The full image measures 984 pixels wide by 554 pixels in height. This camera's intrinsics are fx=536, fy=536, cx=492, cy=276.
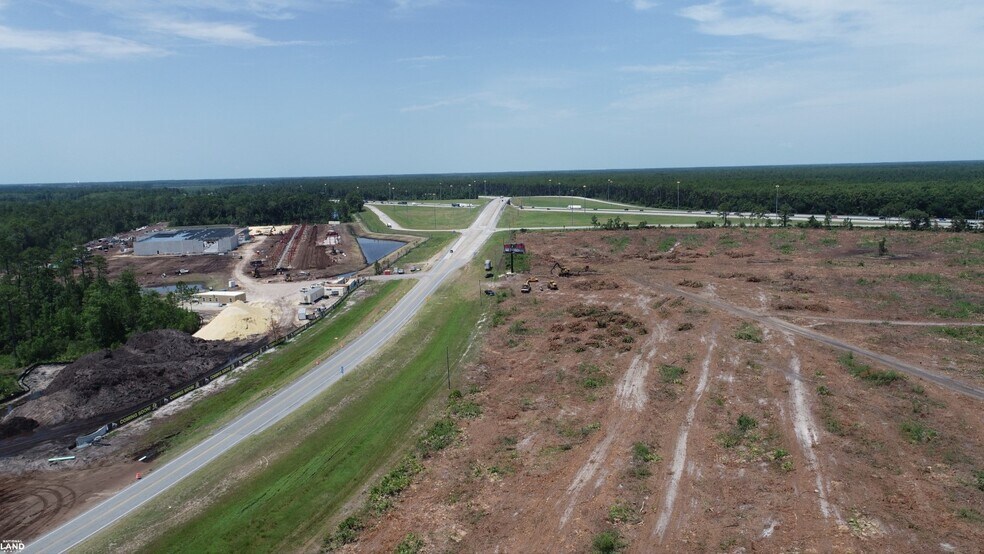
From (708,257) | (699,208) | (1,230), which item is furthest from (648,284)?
(1,230)

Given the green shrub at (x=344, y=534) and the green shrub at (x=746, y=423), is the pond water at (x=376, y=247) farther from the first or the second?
the green shrub at (x=746, y=423)

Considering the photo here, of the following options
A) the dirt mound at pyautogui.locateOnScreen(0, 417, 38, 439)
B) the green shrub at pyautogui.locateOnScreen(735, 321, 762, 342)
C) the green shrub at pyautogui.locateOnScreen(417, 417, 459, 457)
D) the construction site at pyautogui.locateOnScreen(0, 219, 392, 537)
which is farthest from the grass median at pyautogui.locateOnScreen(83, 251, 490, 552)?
the green shrub at pyautogui.locateOnScreen(735, 321, 762, 342)

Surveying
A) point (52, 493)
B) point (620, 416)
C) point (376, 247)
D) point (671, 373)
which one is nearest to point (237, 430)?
point (52, 493)

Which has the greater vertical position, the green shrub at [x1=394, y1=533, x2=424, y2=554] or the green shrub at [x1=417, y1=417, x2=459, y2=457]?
the green shrub at [x1=417, y1=417, x2=459, y2=457]

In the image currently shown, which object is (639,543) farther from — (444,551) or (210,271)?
(210,271)

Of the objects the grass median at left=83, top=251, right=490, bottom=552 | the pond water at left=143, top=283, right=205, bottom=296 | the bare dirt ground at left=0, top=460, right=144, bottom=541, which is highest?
the pond water at left=143, top=283, right=205, bottom=296

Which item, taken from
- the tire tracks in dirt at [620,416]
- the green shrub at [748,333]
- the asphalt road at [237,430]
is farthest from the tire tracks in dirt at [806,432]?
the asphalt road at [237,430]

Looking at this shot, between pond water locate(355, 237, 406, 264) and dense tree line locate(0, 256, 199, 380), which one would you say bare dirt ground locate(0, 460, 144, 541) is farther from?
pond water locate(355, 237, 406, 264)
